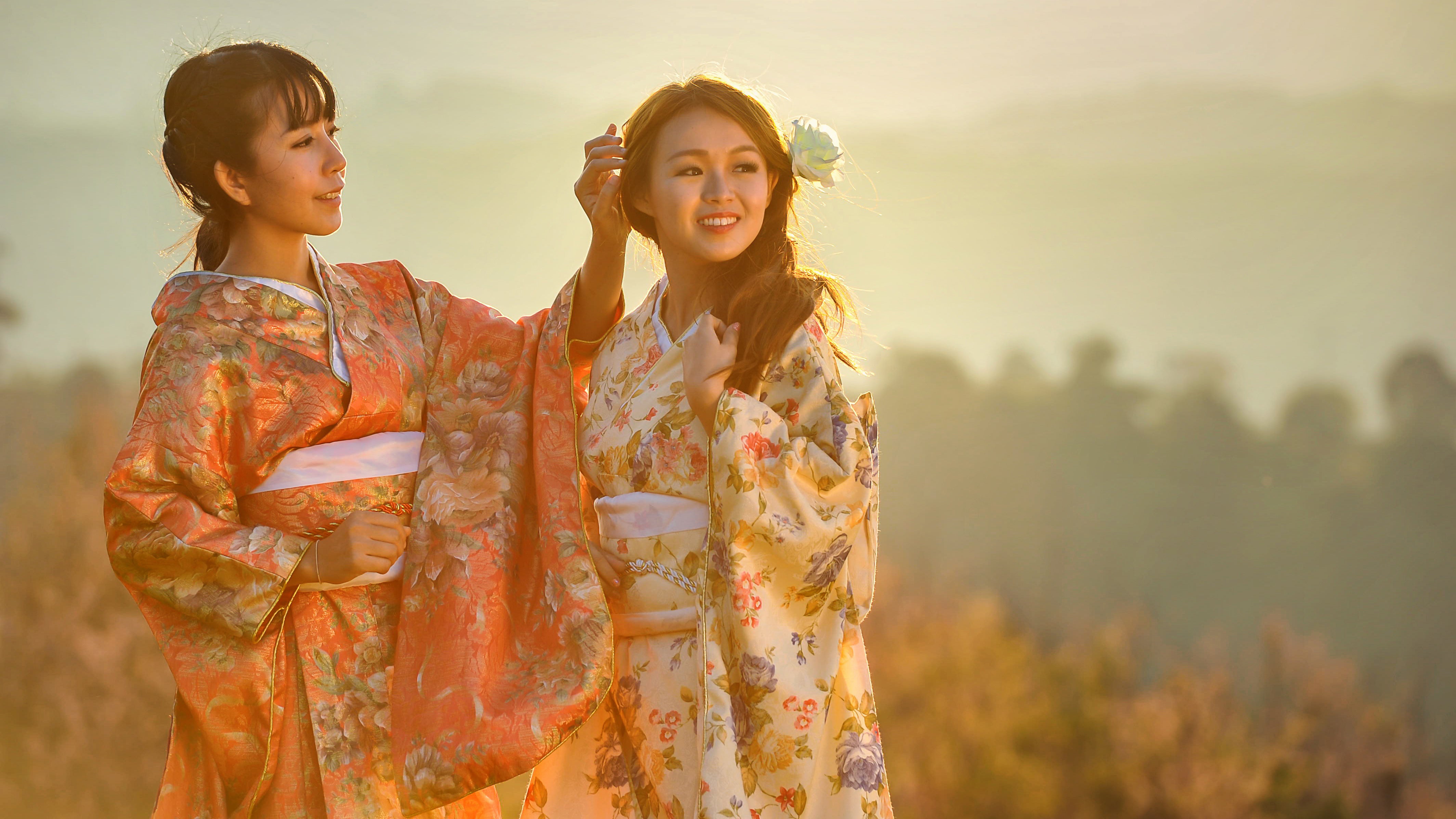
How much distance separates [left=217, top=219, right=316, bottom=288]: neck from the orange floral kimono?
41mm

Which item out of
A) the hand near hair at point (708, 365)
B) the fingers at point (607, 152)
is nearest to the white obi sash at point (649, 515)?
the hand near hair at point (708, 365)

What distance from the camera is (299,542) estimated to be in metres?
1.71

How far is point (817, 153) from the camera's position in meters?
1.90

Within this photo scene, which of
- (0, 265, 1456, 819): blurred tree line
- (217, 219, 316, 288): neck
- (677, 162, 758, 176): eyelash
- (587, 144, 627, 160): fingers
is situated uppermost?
(587, 144, 627, 160): fingers

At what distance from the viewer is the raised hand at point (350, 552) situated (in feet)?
5.59

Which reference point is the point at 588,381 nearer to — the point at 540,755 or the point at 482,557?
the point at 482,557

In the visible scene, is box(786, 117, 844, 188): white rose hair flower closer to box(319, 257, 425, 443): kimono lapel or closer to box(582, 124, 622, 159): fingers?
box(582, 124, 622, 159): fingers

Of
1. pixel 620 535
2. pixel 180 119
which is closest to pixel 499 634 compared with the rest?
pixel 620 535

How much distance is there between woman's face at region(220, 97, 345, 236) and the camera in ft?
5.88

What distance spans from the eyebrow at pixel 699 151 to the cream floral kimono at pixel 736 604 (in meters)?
0.30

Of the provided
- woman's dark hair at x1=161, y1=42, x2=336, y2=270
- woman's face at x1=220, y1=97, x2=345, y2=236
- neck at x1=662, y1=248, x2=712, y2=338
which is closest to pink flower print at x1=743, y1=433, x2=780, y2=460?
neck at x1=662, y1=248, x2=712, y2=338

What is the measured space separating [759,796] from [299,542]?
2.50ft

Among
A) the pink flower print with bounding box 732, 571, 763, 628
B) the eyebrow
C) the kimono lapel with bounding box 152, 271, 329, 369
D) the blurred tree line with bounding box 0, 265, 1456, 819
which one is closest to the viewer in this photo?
the pink flower print with bounding box 732, 571, 763, 628

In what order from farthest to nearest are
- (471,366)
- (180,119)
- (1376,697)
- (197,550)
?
(1376,697)
(471,366)
(180,119)
(197,550)
